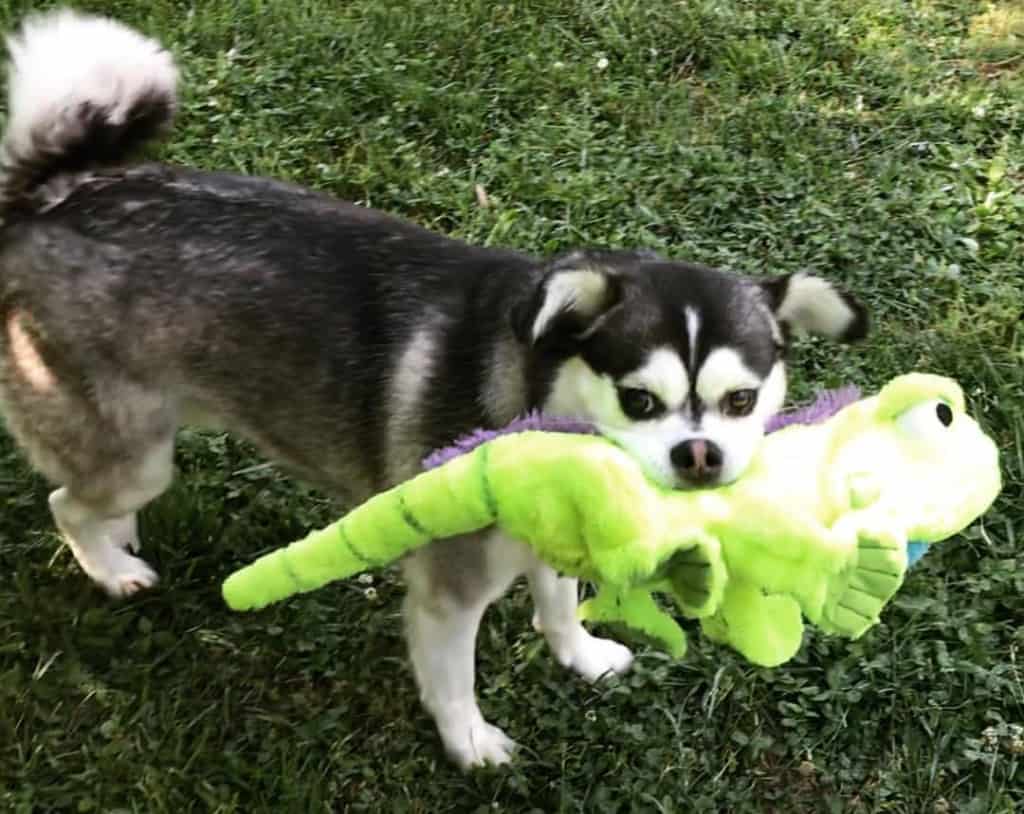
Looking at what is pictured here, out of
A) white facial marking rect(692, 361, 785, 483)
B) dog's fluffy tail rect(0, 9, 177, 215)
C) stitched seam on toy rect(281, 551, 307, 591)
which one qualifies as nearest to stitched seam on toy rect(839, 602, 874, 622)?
white facial marking rect(692, 361, 785, 483)

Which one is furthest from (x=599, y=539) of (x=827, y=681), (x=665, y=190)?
(x=665, y=190)

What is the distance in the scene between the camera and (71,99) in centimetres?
294

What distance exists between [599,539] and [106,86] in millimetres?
1830

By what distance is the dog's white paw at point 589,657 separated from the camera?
3.35 meters

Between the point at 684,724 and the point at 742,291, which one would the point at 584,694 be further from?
the point at 742,291

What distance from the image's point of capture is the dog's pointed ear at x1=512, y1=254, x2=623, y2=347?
2.39 meters

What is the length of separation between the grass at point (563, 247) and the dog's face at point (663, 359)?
1.14 metres

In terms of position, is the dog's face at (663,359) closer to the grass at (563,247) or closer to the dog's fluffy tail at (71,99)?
the grass at (563,247)

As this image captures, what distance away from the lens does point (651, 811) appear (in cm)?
306

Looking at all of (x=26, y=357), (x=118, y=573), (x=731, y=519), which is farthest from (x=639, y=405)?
(x=118, y=573)

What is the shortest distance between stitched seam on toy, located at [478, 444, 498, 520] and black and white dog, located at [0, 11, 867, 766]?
0.38 m

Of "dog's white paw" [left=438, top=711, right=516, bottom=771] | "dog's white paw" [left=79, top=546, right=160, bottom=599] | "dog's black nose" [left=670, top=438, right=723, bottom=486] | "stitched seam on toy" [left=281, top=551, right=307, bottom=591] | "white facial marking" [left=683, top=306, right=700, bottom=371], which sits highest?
"white facial marking" [left=683, top=306, right=700, bottom=371]

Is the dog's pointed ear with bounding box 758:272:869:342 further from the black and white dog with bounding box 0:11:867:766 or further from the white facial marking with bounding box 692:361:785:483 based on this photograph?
the white facial marking with bounding box 692:361:785:483

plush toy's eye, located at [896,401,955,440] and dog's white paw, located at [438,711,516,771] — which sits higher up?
plush toy's eye, located at [896,401,955,440]
